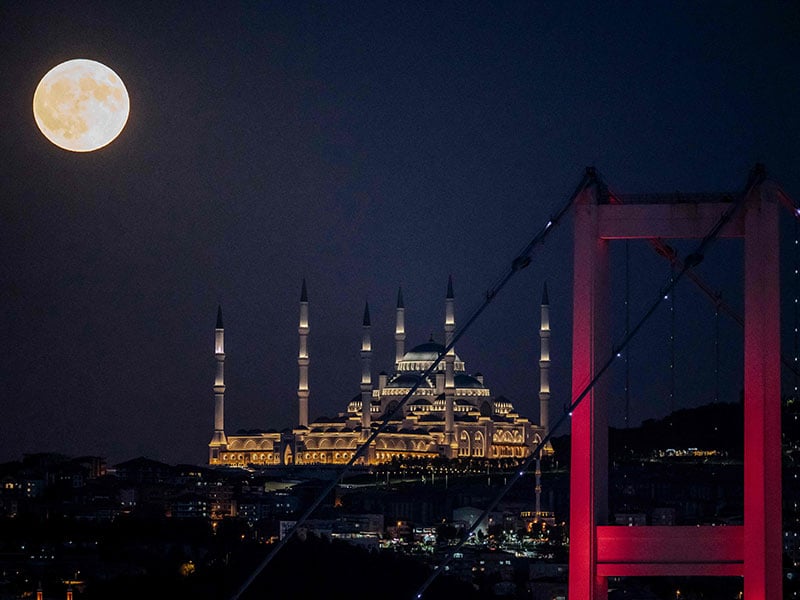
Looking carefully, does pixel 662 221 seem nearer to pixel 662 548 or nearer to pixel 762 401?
pixel 762 401

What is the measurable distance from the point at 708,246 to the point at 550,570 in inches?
1088

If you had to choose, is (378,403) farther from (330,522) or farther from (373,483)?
(330,522)

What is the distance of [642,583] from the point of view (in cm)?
3192

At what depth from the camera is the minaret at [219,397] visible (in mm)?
66812

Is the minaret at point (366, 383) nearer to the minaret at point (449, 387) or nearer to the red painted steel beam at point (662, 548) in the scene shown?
the minaret at point (449, 387)

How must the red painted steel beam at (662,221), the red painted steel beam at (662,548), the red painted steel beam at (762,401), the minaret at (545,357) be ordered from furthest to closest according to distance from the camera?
the minaret at (545,357)
the red painted steel beam at (662,221)
the red painted steel beam at (662,548)
the red painted steel beam at (762,401)

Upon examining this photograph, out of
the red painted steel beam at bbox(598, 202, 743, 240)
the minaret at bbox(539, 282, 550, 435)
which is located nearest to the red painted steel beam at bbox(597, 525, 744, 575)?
the red painted steel beam at bbox(598, 202, 743, 240)

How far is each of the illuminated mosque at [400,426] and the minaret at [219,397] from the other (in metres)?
0.03

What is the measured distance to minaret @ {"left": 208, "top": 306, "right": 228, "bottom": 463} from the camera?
66812mm

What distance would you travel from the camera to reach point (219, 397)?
6769cm

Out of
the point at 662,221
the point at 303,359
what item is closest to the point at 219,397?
the point at 303,359

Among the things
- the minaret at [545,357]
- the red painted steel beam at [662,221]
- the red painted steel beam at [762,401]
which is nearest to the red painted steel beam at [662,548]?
the red painted steel beam at [762,401]

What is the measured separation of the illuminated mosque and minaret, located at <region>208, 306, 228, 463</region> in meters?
0.03

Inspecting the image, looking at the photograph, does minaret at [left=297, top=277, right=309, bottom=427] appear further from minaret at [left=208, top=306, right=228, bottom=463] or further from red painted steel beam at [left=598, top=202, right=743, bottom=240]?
red painted steel beam at [left=598, top=202, right=743, bottom=240]
